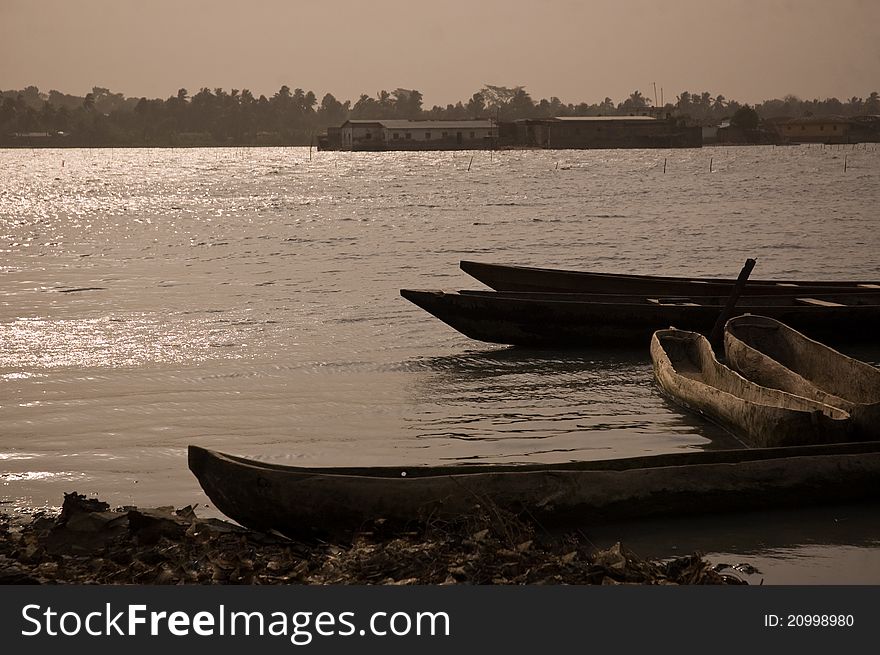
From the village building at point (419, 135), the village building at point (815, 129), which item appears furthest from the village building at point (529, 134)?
the village building at point (815, 129)

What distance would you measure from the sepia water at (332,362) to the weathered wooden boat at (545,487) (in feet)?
0.80

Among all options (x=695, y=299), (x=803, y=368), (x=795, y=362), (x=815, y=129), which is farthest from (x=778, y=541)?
(x=815, y=129)

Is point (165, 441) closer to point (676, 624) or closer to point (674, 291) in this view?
point (676, 624)

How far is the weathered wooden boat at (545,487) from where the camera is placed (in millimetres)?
6176

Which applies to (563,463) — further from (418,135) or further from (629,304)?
(418,135)

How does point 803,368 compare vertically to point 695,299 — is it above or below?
below

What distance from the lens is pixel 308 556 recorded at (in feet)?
19.7

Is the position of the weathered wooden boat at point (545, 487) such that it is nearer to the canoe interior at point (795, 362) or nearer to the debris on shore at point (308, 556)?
the debris on shore at point (308, 556)

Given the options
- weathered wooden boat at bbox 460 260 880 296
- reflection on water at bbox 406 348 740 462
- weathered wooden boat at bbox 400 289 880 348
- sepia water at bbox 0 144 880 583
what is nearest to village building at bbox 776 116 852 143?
sepia water at bbox 0 144 880 583

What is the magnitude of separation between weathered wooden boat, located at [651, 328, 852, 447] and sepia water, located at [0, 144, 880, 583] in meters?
0.31

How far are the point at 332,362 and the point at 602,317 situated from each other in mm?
3404

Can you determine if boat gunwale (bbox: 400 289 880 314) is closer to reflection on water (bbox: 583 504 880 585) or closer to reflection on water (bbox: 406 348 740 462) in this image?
reflection on water (bbox: 406 348 740 462)

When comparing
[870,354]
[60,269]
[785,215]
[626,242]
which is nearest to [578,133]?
[785,215]

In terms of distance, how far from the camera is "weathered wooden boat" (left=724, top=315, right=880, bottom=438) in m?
8.71
